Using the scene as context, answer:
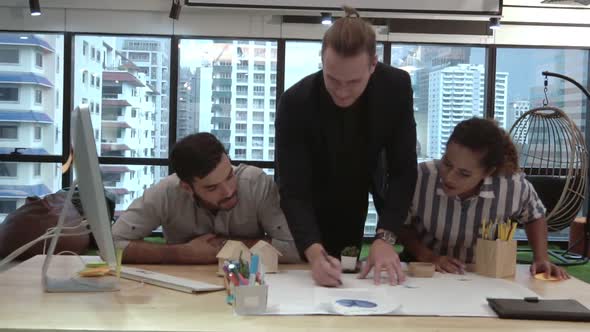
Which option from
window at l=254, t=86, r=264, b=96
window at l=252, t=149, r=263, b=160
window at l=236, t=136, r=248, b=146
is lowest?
window at l=252, t=149, r=263, b=160

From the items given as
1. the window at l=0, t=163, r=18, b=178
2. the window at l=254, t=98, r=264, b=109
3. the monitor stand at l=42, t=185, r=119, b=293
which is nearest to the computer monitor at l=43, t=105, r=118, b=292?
the monitor stand at l=42, t=185, r=119, b=293

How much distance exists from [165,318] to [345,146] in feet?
2.80

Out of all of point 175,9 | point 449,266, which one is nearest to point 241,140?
point 175,9

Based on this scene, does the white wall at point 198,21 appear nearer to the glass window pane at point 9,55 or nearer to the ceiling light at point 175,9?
the glass window pane at point 9,55

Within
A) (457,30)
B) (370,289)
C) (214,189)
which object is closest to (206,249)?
(214,189)

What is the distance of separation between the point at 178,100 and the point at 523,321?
4.90 m

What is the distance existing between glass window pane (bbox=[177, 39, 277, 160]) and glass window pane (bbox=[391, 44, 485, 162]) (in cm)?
134

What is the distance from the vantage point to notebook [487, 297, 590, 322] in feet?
3.84

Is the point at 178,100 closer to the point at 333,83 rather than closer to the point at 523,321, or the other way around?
the point at 333,83

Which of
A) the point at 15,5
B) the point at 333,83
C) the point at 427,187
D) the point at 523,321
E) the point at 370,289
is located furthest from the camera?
the point at 15,5

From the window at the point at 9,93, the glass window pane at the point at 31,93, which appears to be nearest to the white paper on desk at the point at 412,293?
the glass window pane at the point at 31,93

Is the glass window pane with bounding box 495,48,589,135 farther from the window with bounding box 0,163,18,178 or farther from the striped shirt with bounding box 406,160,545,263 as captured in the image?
the window with bounding box 0,163,18,178

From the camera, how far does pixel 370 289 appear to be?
1378 mm

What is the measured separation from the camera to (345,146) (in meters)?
1.80
